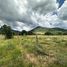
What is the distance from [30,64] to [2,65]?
238 cm

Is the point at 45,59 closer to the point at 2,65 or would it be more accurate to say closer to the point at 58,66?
the point at 58,66

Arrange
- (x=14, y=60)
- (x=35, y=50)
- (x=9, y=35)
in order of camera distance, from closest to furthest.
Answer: (x=14, y=60) < (x=35, y=50) < (x=9, y=35)

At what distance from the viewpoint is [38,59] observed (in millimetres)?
13711

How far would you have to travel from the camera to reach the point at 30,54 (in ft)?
48.5

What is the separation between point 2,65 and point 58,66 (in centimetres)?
450

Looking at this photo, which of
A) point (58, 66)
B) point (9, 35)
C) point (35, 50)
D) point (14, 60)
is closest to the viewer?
point (58, 66)

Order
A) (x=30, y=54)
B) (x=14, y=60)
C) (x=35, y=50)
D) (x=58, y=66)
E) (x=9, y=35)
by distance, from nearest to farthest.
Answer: (x=58, y=66), (x=14, y=60), (x=30, y=54), (x=35, y=50), (x=9, y=35)

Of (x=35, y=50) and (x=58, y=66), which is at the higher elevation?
(x=35, y=50)

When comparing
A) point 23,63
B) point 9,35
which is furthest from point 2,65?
point 9,35

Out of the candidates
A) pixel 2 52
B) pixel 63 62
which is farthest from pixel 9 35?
pixel 63 62

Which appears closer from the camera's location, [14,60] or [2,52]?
[14,60]

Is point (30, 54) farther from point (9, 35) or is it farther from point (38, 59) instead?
point (9, 35)

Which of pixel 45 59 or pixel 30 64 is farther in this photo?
pixel 45 59

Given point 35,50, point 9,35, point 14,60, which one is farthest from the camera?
point 9,35
